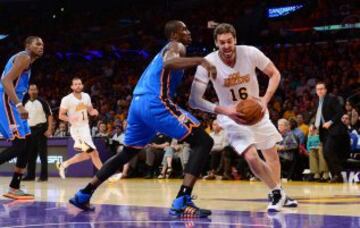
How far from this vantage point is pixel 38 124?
563 inches

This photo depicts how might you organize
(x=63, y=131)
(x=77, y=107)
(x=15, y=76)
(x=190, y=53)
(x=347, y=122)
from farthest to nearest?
1. (x=190, y=53)
2. (x=63, y=131)
3. (x=347, y=122)
4. (x=77, y=107)
5. (x=15, y=76)

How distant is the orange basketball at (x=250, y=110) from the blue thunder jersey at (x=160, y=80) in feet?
2.07

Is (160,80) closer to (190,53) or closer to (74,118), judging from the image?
(74,118)

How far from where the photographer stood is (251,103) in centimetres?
609

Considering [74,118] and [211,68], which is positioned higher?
[211,68]

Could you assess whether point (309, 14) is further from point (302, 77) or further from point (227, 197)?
point (227, 197)

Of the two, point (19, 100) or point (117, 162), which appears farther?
point (19, 100)

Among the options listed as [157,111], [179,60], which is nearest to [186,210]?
[157,111]

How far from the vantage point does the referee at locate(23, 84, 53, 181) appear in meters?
14.1

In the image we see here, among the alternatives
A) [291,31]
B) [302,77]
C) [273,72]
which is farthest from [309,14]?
[273,72]

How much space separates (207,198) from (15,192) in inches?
93.1

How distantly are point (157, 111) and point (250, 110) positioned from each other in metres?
0.83

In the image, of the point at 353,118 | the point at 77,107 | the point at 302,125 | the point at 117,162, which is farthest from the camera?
the point at 302,125

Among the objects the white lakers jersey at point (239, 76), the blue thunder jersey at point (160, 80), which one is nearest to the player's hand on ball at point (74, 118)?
the white lakers jersey at point (239, 76)
